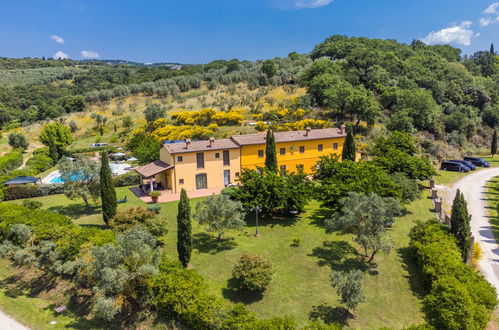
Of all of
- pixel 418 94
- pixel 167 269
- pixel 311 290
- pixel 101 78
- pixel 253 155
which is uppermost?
pixel 101 78

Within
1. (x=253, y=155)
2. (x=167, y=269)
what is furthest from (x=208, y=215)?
(x=253, y=155)

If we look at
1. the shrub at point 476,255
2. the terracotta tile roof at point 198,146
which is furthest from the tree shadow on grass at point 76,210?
the shrub at point 476,255

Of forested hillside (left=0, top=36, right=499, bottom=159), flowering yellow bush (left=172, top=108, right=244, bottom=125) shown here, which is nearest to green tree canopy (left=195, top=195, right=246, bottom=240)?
forested hillside (left=0, top=36, right=499, bottom=159)

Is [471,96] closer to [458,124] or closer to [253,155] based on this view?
[458,124]

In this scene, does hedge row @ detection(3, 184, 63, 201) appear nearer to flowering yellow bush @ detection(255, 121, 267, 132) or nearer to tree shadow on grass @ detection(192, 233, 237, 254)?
tree shadow on grass @ detection(192, 233, 237, 254)

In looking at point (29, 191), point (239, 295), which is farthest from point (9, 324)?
point (29, 191)

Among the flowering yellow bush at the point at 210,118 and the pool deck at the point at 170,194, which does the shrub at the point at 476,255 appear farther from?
the flowering yellow bush at the point at 210,118

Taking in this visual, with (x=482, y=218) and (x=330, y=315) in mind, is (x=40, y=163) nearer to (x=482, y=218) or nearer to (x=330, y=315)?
(x=330, y=315)
